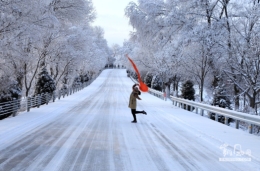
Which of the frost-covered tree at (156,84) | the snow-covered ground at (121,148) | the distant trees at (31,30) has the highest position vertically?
the distant trees at (31,30)

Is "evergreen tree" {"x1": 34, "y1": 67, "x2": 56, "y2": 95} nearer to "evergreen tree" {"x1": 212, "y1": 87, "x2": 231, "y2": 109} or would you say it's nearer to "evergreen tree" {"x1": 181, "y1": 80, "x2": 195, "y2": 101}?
"evergreen tree" {"x1": 181, "y1": 80, "x2": 195, "y2": 101}

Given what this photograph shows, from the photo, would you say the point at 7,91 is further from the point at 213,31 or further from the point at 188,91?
the point at 188,91

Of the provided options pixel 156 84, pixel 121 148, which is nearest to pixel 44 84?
pixel 121 148

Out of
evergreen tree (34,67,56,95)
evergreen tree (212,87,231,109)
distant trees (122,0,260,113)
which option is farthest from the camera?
evergreen tree (34,67,56,95)

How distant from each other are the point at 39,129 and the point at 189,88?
76.5 feet

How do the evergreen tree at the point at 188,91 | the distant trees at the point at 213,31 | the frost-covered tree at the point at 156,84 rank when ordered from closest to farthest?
the distant trees at the point at 213,31, the evergreen tree at the point at 188,91, the frost-covered tree at the point at 156,84

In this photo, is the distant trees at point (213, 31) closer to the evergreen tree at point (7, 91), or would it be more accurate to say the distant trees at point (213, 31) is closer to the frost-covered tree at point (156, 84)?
the evergreen tree at point (7, 91)

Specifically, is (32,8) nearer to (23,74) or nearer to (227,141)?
(23,74)

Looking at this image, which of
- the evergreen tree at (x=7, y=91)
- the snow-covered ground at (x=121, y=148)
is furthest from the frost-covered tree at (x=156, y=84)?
the snow-covered ground at (x=121, y=148)

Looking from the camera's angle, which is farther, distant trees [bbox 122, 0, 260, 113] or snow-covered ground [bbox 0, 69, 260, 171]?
distant trees [bbox 122, 0, 260, 113]

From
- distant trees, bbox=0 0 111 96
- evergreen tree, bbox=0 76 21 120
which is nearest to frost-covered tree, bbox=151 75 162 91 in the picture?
distant trees, bbox=0 0 111 96

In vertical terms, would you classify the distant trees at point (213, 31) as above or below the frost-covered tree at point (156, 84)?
above

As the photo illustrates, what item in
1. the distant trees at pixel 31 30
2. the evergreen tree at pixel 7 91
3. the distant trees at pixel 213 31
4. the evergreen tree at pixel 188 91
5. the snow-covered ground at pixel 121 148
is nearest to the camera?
the snow-covered ground at pixel 121 148

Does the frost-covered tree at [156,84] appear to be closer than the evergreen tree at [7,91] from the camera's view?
No
